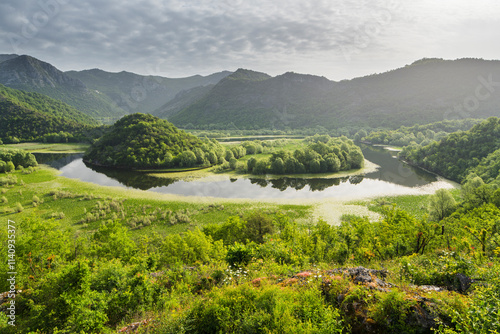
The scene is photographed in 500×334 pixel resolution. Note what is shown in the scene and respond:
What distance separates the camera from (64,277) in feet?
40.6

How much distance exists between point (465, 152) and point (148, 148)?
115 meters

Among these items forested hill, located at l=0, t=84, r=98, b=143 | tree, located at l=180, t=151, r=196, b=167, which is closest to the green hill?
tree, located at l=180, t=151, r=196, b=167

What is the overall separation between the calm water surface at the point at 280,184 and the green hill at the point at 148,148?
7.56 metres

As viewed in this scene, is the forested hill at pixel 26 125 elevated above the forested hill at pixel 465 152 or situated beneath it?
elevated above

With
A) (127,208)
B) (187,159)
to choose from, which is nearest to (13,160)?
(187,159)

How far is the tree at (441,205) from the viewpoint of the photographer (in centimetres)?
3825

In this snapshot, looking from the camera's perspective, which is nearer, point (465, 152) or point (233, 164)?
point (465, 152)

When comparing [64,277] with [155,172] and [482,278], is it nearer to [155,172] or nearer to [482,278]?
[482,278]

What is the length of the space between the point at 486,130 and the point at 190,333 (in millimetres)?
112594

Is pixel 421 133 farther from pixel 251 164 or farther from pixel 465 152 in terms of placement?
pixel 251 164

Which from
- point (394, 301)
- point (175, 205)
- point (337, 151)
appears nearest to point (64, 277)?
point (394, 301)

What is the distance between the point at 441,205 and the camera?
39.0 m

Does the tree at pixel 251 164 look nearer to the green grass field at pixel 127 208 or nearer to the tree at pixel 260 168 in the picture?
the tree at pixel 260 168

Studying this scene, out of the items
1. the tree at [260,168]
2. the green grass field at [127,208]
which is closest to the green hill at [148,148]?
the tree at [260,168]
